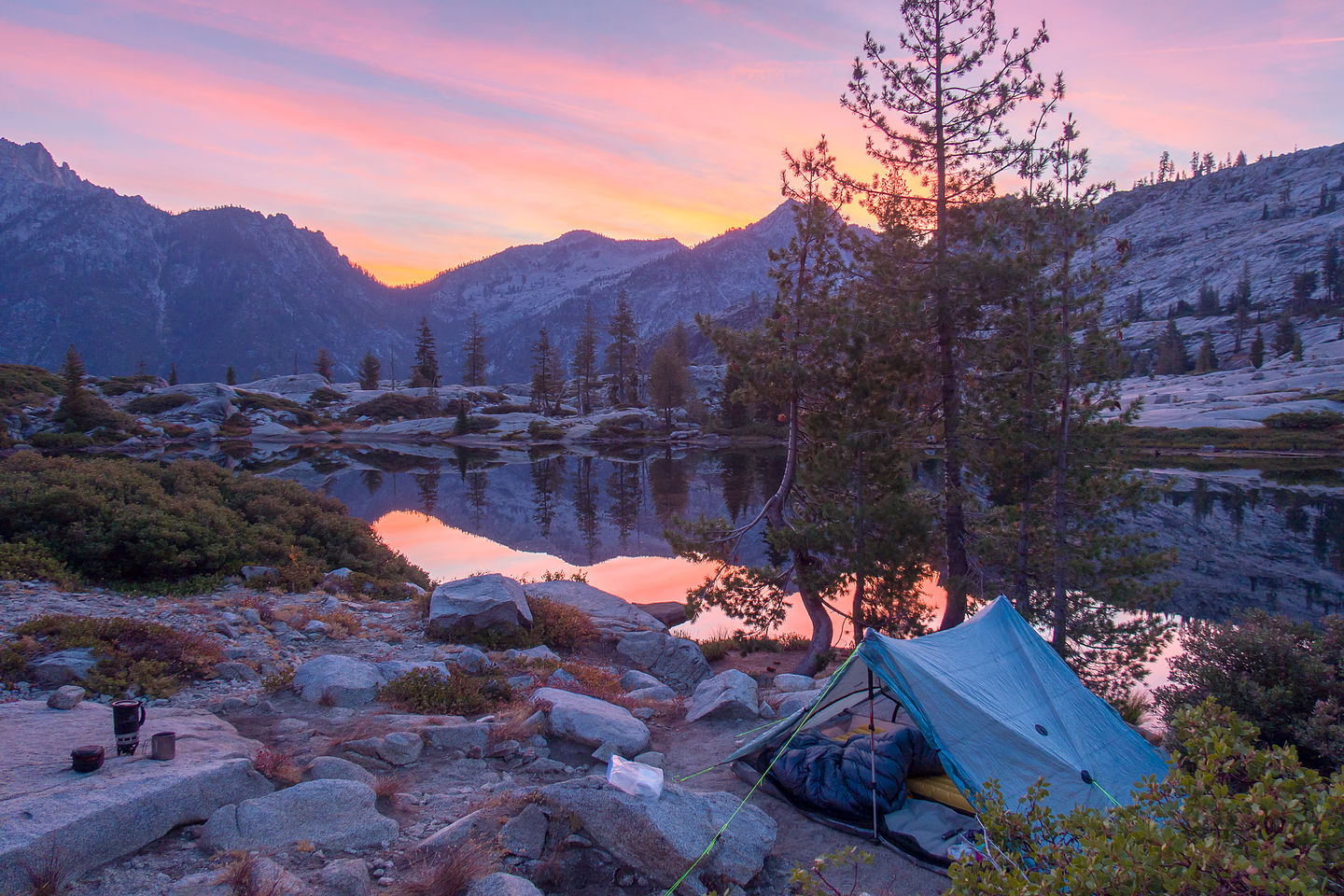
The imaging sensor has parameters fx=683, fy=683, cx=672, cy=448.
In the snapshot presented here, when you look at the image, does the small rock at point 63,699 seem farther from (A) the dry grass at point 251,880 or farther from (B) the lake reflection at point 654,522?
(B) the lake reflection at point 654,522

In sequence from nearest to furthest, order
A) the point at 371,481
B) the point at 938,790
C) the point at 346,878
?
the point at 346,878
the point at 938,790
the point at 371,481

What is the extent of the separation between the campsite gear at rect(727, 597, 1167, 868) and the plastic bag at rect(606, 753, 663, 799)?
1.70 meters

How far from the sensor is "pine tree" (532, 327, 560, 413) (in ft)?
314

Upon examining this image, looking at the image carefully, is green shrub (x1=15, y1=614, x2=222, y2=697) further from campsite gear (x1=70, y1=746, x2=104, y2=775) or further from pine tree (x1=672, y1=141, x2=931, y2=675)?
pine tree (x1=672, y1=141, x2=931, y2=675)

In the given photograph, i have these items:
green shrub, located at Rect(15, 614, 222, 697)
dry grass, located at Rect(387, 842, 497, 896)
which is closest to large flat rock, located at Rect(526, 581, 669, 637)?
green shrub, located at Rect(15, 614, 222, 697)

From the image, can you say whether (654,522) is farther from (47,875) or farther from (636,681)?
(47,875)

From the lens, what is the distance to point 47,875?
406cm

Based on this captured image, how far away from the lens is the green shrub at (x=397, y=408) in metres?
88.8

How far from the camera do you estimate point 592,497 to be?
129 feet

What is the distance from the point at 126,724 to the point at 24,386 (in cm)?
7602

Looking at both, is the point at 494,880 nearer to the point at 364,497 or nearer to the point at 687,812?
the point at 687,812

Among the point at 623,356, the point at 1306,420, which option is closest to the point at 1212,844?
the point at 1306,420

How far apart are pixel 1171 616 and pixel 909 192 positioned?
1178cm

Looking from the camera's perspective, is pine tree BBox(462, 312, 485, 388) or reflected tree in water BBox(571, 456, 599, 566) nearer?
reflected tree in water BBox(571, 456, 599, 566)
